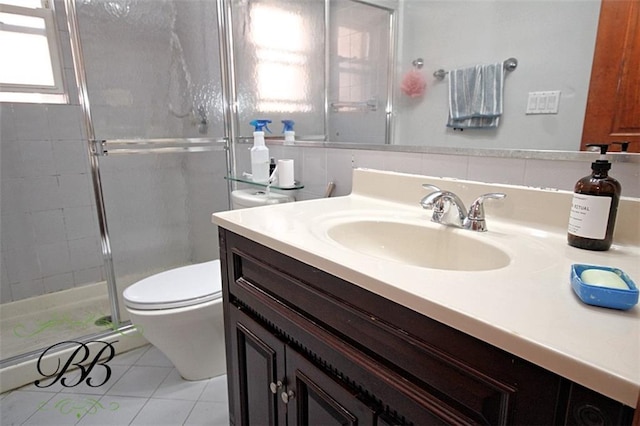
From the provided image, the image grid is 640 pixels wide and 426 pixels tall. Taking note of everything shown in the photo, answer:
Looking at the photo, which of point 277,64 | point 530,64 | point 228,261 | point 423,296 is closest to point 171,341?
point 228,261

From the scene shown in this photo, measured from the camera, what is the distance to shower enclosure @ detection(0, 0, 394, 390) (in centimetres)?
172

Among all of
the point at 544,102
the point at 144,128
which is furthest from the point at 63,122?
the point at 544,102

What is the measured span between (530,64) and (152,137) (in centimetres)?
178

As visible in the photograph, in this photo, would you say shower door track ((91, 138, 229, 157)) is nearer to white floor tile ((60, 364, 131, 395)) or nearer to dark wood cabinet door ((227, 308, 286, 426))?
white floor tile ((60, 364, 131, 395))

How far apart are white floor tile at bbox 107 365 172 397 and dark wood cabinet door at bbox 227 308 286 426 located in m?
0.66

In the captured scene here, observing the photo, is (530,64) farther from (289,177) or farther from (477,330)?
(477,330)

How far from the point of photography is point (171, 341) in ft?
4.67

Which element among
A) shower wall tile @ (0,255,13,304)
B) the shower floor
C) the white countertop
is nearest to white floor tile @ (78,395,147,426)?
the shower floor

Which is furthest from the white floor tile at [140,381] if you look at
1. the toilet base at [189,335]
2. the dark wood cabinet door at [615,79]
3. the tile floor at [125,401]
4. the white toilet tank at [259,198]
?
the dark wood cabinet door at [615,79]

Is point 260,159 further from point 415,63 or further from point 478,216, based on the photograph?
point 478,216

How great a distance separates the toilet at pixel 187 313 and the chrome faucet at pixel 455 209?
0.80 meters

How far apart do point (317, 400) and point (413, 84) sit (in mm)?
1219

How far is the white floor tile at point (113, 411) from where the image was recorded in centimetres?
135

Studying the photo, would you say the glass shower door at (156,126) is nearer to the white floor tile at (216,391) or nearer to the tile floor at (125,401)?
the tile floor at (125,401)
